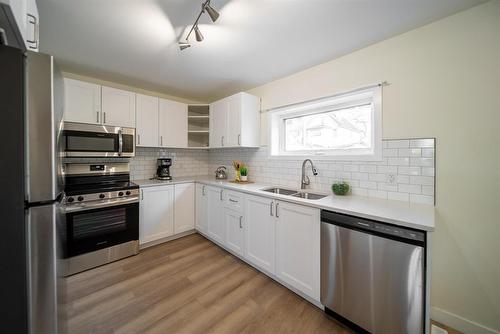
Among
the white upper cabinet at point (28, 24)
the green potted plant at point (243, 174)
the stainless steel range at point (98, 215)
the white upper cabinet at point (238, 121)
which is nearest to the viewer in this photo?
the white upper cabinet at point (28, 24)

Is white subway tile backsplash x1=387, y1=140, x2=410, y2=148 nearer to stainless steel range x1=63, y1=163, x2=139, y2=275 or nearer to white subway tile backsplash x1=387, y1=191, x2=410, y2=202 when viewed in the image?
white subway tile backsplash x1=387, y1=191, x2=410, y2=202

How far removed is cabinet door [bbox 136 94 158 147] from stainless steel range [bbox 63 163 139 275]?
503 mm

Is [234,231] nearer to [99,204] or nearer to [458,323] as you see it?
[99,204]

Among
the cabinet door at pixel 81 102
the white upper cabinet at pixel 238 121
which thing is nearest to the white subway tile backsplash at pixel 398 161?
the white upper cabinet at pixel 238 121

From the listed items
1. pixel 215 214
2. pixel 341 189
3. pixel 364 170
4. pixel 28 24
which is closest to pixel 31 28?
pixel 28 24

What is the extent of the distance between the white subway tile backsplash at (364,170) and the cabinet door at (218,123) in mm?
366

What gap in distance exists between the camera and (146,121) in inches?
110

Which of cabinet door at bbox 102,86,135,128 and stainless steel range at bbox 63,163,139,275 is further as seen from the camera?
cabinet door at bbox 102,86,135,128

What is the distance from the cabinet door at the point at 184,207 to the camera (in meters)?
2.84

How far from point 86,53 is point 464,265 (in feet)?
12.7

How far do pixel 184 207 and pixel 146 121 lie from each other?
4.70ft

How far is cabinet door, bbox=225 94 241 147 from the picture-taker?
2.66 metres

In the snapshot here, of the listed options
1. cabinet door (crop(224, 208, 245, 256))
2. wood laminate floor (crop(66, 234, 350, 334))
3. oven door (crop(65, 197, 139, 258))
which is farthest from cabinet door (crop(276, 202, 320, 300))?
oven door (crop(65, 197, 139, 258))

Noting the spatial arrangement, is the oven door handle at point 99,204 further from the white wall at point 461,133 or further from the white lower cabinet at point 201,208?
the white wall at point 461,133
